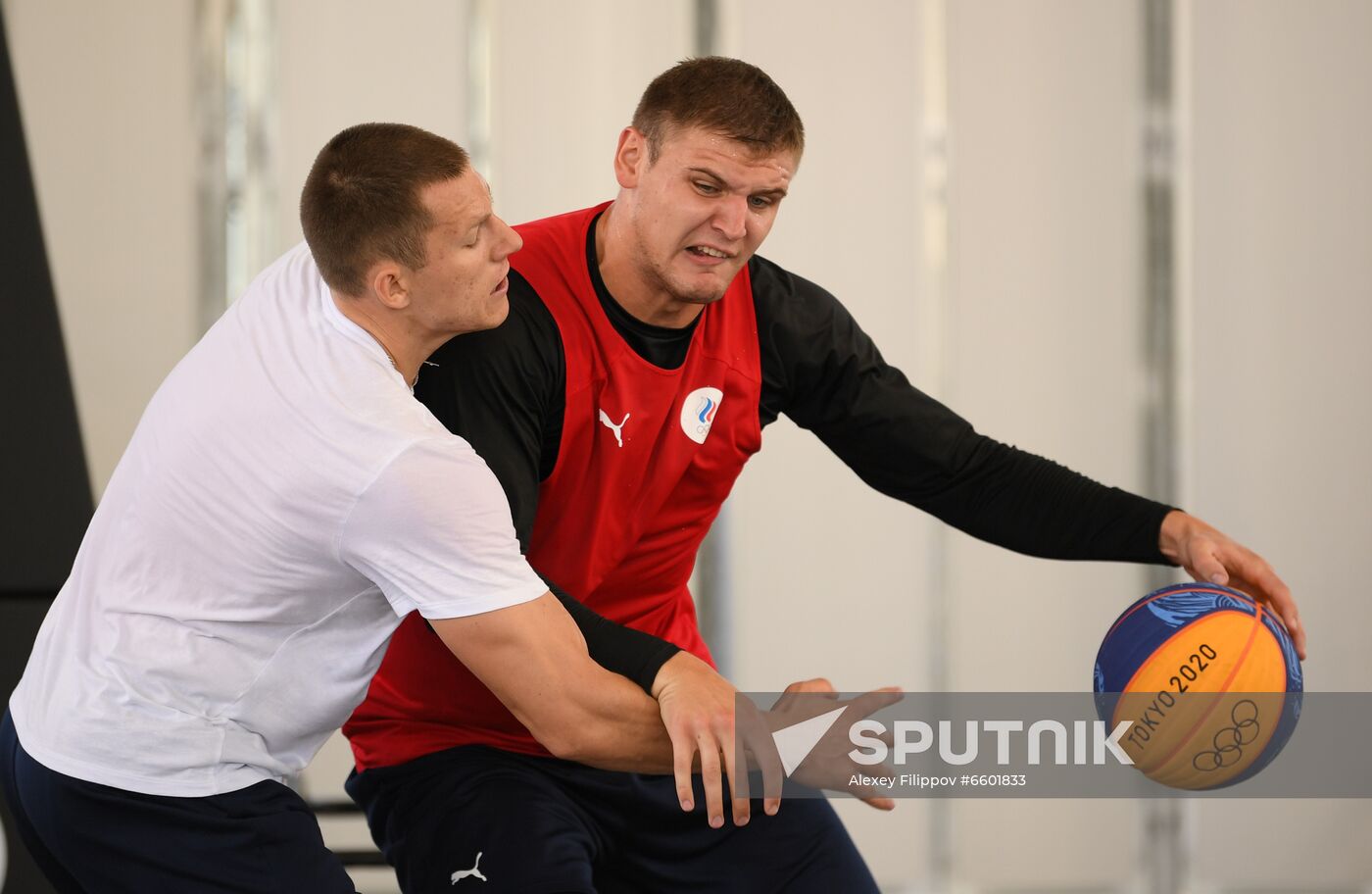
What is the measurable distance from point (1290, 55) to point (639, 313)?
8.20ft

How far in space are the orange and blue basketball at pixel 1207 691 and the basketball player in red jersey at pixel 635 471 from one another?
11cm

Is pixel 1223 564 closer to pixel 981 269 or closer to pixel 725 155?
pixel 725 155

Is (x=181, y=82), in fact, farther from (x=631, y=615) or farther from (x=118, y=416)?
(x=631, y=615)

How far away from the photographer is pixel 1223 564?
1.98 meters

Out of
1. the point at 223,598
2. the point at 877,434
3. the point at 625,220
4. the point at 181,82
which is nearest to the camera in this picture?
the point at 223,598

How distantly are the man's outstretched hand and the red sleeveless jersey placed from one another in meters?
0.64

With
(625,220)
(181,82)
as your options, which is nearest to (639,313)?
(625,220)

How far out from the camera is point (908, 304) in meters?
3.64

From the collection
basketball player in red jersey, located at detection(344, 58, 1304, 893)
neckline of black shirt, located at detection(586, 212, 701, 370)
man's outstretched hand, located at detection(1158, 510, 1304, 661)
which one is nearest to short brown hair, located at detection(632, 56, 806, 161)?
basketball player in red jersey, located at detection(344, 58, 1304, 893)

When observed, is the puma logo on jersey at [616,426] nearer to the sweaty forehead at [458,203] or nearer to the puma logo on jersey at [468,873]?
the sweaty forehead at [458,203]

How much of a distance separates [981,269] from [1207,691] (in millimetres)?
2009

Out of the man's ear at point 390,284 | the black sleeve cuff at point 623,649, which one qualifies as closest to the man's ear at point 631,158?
the man's ear at point 390,284

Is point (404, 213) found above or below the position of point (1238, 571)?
above

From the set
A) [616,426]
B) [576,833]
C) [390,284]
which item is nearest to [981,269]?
[616,426]
